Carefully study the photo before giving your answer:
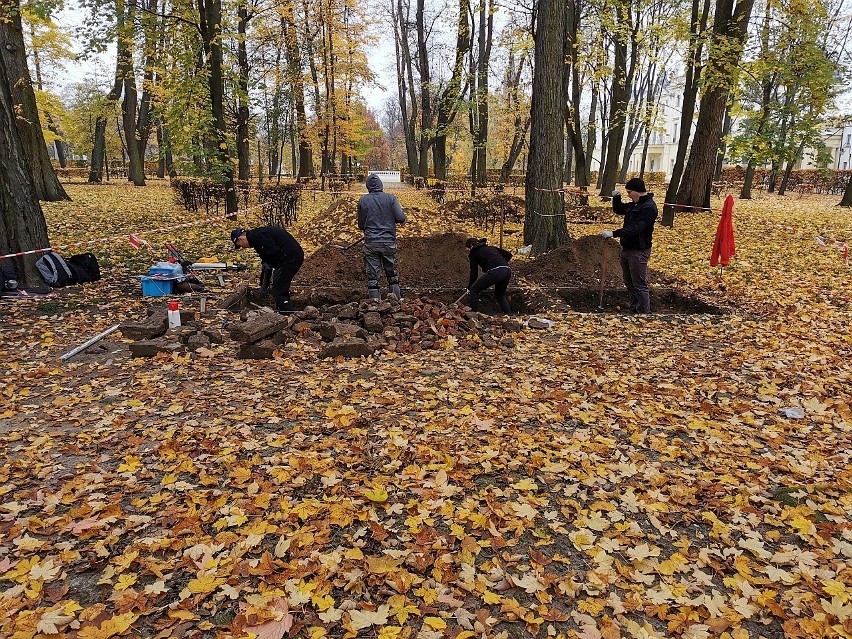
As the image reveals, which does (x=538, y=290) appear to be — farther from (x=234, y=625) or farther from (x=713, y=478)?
(x=234, y=625)

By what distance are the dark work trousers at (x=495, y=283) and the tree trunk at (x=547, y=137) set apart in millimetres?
3006

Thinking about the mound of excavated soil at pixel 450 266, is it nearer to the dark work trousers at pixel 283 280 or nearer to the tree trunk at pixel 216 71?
the dark work trousers at pixel 283 280

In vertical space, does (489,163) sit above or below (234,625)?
above

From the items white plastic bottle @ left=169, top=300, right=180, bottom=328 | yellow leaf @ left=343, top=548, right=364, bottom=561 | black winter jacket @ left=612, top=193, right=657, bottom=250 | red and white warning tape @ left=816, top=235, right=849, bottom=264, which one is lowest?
yellow leaf @ left=343, top=548, right=364, bottom=561

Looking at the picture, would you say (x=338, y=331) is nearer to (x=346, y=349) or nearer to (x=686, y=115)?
(x=346, y=349)

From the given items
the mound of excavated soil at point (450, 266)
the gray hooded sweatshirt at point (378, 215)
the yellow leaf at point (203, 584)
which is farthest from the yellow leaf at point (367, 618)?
the mound of excavated soil at point (450, 266)

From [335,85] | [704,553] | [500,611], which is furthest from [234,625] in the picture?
[335,85]

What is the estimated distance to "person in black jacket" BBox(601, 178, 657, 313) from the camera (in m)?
7.39

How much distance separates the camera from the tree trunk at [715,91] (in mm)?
11828

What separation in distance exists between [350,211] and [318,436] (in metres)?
10.1

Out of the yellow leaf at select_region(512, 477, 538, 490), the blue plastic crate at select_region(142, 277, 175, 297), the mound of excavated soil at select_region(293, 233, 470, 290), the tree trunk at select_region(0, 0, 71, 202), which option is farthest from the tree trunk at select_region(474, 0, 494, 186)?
the yellow leaf at select_region(512, 477, 538, 490)

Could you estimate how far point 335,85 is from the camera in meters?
29.7

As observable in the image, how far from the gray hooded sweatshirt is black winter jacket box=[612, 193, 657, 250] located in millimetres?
3151

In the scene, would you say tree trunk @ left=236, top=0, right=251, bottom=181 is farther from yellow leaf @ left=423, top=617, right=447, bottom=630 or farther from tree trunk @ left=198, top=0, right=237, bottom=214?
yellow leaf @ left=423, top=617, right=447, bottom=630
